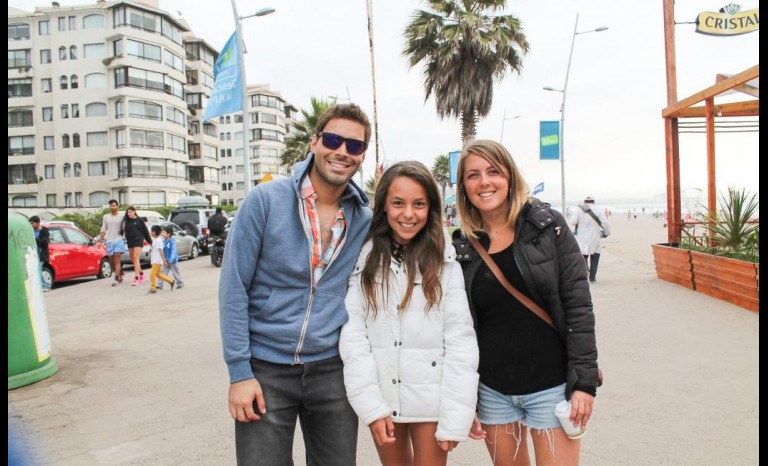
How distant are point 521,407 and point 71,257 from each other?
45.3ft

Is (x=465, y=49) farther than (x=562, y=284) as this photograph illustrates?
Yes

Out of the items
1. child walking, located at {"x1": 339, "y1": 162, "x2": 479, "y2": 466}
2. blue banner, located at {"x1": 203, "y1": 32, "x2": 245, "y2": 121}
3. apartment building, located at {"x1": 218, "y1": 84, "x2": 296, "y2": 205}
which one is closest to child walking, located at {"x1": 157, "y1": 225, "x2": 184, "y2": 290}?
blue banner, located at {"x1": 203, "y1": 32, "x2": 245, "y2": 121}

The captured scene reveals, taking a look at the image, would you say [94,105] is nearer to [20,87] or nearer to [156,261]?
[20,87]

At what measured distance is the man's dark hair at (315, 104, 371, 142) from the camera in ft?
8.40

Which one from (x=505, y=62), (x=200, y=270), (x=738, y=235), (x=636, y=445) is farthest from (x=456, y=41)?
(x=636, y=445)

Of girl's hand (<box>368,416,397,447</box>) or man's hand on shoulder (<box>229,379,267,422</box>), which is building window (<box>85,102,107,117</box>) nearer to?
man's hand on shoulder (<box>229,379,267,422</box>)

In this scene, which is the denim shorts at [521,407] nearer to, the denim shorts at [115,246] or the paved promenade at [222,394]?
the paved promenade at [222,394]

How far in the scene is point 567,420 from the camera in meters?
2.25

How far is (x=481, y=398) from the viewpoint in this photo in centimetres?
244

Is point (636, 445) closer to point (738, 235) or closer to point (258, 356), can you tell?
point (258, 356)

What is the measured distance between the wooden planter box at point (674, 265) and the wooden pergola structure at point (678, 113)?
85cm

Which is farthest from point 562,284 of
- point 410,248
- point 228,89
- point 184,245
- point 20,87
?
point 20,87

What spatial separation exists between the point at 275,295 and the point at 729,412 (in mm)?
3748

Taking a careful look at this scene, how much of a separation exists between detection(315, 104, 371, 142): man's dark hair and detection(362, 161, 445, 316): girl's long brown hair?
0.27 meters
